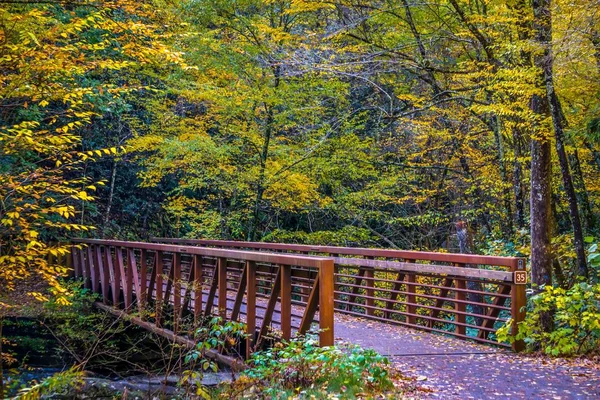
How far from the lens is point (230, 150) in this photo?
45.3ft

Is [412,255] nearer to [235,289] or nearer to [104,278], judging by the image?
[235,289]

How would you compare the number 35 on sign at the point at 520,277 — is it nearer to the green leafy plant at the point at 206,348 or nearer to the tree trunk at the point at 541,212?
the tree trunk at the point at 541,212

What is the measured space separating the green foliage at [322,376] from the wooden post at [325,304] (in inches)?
16.3

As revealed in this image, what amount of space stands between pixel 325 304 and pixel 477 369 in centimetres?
171

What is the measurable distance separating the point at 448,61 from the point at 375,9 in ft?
9.53

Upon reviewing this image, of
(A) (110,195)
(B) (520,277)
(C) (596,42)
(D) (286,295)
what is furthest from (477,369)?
(A) (110,195)

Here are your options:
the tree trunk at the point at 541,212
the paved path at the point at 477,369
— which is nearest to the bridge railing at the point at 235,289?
the paved path at the point at 477,369

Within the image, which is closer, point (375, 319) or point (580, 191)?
point (375, 319)

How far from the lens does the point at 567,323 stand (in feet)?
21.5

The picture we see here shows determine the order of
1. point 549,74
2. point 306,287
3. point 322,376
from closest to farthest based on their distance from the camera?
point 322,376 < point 549,74 < point 306,287

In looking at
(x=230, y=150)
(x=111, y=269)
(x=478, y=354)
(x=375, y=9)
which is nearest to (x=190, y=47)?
(x=230, y=150)

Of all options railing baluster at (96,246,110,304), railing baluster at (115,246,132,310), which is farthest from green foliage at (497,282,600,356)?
railing baluster at (96,246,110,304)

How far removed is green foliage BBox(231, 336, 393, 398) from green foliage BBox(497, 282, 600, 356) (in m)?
2.48

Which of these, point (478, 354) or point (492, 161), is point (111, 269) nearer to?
point (478, 354)
